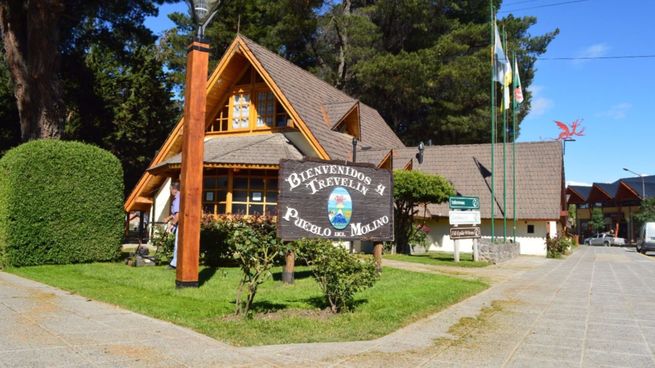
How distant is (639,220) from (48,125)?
59996 millimetres

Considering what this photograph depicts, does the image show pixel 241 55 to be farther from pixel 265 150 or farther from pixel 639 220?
pixel 639 220

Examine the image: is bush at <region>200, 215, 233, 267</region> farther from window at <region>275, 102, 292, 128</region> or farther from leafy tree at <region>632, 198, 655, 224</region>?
leafy tree at <region>632, 198, 655, 224</region>

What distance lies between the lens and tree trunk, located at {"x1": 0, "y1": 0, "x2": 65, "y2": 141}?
20234mm

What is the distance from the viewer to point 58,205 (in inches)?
488

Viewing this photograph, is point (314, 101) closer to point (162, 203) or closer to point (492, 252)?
point (162, 203)

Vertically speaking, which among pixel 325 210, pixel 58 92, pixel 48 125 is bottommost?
pixel 325 210

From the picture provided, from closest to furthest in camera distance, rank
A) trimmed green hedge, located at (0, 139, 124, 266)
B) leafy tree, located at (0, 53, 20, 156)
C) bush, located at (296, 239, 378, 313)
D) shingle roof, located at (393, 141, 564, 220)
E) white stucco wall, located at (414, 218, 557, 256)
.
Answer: bush, located at (296, 239, 378, 313) < trimmed green hedge, located at (0, 139, 124, 266) < white stucco wall, located at (414, 218, 557, 256) < shingle roof, located at (393, 141, 564, 220) < leafy tree, located at (0, 53, 20, 156)

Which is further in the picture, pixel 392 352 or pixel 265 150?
pixel 265 150

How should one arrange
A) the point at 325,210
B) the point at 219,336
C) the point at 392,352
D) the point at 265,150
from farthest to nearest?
the point at 265,150
the point at 325,210
the point at 219,336
the point at 392,352

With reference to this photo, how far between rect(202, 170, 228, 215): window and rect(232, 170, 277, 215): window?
428mm

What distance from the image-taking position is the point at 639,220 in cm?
5828

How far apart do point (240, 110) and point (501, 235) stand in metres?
16.1

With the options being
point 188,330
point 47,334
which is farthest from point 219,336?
point 47,334

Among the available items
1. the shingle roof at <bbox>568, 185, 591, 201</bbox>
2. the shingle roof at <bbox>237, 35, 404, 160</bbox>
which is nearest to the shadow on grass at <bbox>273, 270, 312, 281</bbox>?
the shingle roof at <bbox>237, 35, 404, 160</bbox>
